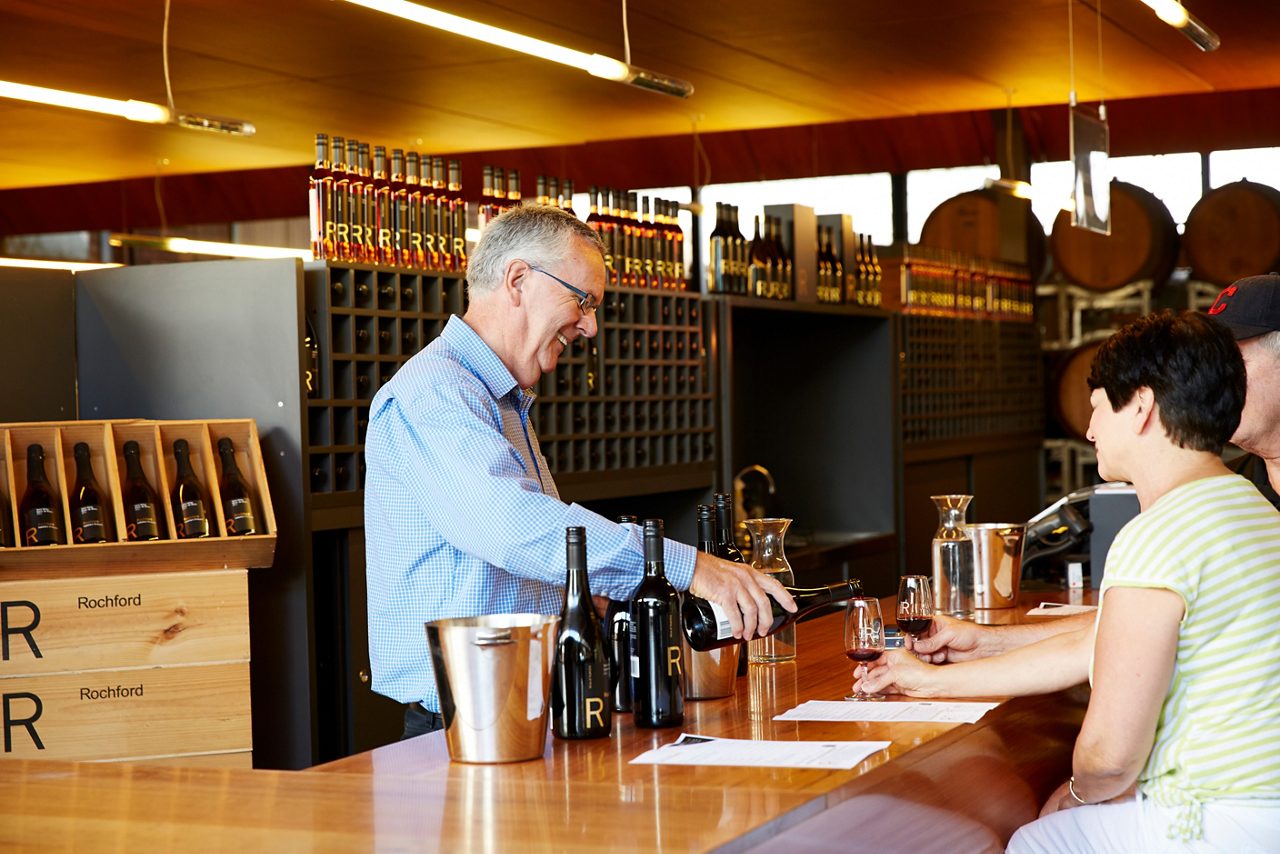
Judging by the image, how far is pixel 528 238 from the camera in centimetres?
254

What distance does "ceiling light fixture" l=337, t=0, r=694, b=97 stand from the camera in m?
4.20

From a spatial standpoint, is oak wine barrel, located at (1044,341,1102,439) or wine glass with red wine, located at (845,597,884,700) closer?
wine glass with red wine, located at (845,597,884,700)

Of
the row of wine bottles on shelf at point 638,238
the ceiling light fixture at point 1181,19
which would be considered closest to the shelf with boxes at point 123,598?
the row of wine bottles on shelf at point 638,238

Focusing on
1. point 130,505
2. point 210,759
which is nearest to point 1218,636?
point 210,759

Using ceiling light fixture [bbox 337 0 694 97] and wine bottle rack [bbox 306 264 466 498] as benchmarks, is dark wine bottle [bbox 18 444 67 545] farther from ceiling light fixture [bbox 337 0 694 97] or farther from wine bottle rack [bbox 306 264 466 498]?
ceiling light fixture [bbox 337 0 694 97]

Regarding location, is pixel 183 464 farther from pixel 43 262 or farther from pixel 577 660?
pixel 43 262

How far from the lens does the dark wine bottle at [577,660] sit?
6.71 ft

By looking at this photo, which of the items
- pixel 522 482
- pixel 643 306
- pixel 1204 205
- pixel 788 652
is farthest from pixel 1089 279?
pixel 522 482

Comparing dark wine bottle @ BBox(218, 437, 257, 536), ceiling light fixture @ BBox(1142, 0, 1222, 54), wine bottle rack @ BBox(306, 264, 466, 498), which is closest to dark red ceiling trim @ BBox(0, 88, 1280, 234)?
ceiling light fixture @ BBox(1142, 0, 1222, 54)

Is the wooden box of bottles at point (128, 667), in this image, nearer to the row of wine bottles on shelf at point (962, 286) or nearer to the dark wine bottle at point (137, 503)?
the dark wine bottle at point (137, 503)

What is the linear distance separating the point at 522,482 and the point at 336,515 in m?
2.07

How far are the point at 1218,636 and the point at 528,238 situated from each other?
1267 mm

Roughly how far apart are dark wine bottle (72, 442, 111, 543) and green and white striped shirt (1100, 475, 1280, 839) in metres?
2.62

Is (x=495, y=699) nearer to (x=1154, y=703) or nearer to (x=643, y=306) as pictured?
(x=1154, y=703)
